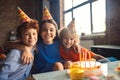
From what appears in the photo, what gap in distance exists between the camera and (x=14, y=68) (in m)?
1.28

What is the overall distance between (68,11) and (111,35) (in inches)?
92.0

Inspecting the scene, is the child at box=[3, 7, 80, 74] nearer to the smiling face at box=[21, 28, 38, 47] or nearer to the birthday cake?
the smiling face at box=[21, 28, 38, 47]

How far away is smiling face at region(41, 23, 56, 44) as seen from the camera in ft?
5.28

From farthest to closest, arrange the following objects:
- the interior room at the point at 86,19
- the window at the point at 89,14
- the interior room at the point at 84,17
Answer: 1. the window at the point at 89,14
2. the interior room at the point at 84,17
3. the interior room at the point at 86,19

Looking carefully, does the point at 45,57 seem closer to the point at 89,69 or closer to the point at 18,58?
the point at 18,58

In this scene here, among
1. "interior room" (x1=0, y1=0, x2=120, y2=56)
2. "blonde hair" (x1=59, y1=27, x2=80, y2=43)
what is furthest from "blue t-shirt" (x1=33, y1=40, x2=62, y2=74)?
"interior room" (x1=0, y1=0, x2=120, y2=56)

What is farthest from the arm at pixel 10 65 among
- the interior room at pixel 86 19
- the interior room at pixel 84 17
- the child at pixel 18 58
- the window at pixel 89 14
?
the window at pixel 89 14

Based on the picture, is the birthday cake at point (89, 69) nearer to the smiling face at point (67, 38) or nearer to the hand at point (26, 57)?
the hand at point (26, 57)

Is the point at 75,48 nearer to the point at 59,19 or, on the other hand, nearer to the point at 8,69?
the point at 8,69

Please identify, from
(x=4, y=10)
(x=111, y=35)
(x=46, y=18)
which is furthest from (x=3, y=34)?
(x=46, y=18)

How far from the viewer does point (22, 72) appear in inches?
53.9

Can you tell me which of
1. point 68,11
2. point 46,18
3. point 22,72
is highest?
point 68,11

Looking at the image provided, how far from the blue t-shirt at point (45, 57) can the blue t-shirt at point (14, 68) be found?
180 mm

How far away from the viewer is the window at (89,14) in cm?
389
